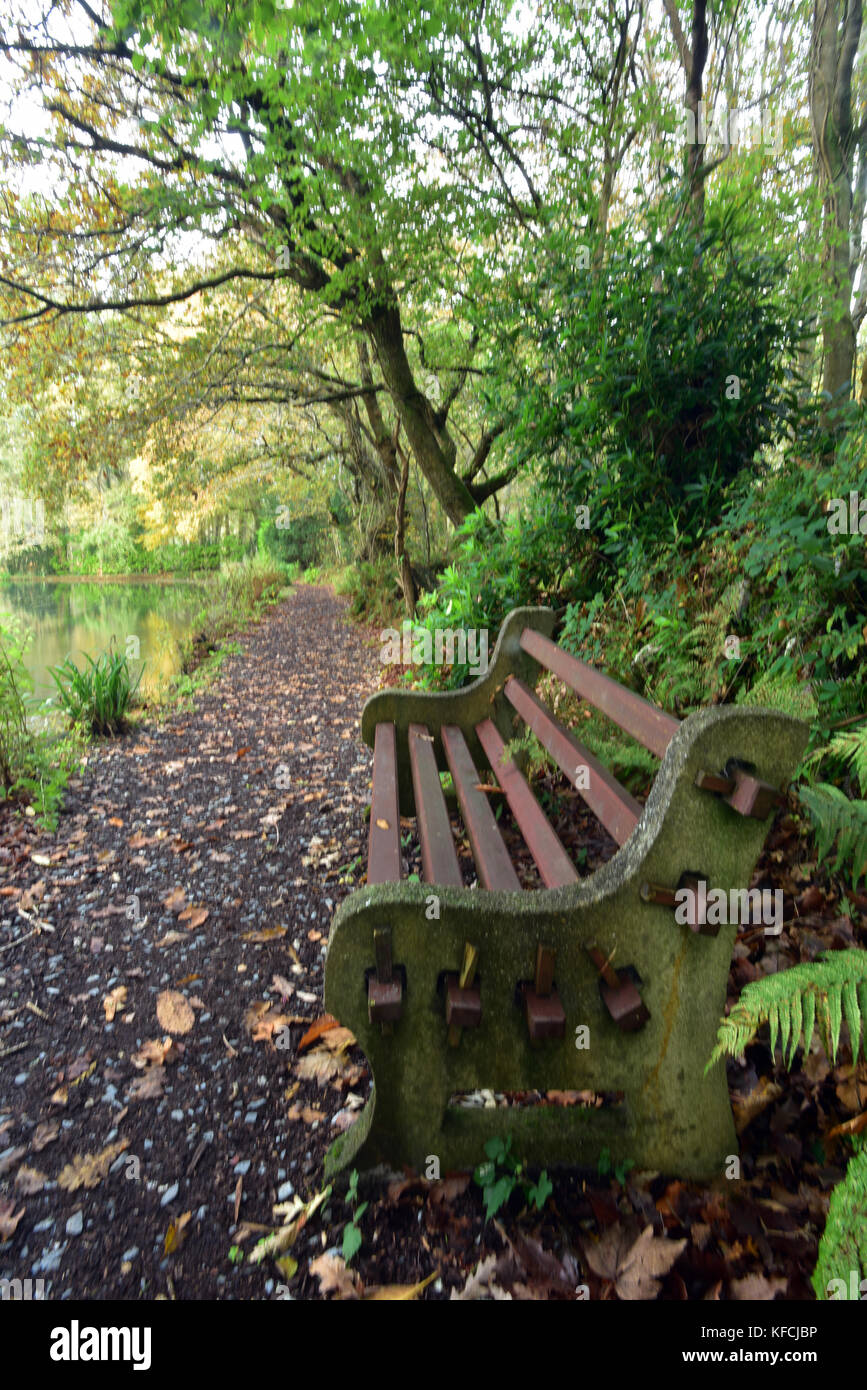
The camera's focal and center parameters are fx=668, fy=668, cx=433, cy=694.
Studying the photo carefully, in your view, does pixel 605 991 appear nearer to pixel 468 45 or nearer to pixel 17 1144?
pixel 17 1144

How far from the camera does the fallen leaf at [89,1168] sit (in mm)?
1996

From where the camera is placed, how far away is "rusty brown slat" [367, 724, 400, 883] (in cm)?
212

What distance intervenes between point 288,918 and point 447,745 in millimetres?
1179

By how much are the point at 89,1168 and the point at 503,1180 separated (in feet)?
4.18

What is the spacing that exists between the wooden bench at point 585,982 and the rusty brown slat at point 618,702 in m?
0.01

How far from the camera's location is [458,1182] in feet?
6.05

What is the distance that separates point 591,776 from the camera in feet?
6.91

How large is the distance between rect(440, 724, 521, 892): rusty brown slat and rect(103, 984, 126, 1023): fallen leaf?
5.25ft

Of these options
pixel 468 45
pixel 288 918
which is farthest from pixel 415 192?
pixel 288 918

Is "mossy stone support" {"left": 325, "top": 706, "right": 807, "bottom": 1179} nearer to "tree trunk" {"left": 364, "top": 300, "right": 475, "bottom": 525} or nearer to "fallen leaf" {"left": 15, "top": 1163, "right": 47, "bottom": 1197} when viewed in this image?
"fallen leaf" {"left": 15, "top": 1163, "right": 47, "bottom": 1197}

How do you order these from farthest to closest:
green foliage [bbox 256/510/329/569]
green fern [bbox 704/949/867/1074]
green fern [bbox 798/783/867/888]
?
green foliage [bbox 256/510/329/569], green fern [bbox 798/783/867/888], green fern [bbox 704/949/867/1074]

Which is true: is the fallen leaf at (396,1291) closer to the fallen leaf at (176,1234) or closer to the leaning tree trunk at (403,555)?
the fallen leaf at (176,1234)

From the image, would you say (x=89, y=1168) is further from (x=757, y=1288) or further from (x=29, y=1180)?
(x=757, y=1288)

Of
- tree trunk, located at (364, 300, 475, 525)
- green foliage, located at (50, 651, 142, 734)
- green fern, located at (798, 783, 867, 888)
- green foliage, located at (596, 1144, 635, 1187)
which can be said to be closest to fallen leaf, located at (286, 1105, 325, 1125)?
green foliage, located at (596, 1144, 635, 1187)
